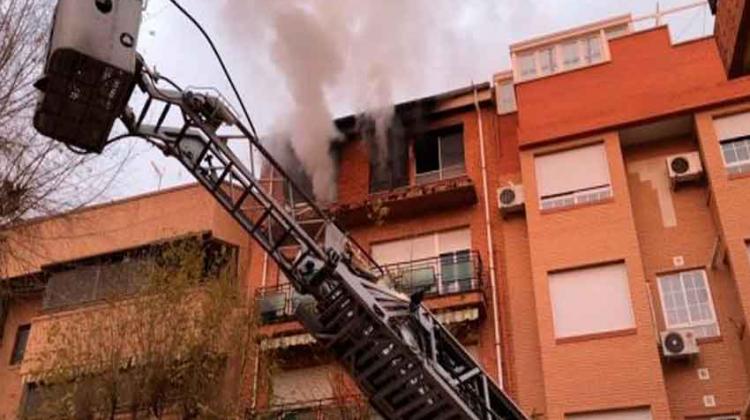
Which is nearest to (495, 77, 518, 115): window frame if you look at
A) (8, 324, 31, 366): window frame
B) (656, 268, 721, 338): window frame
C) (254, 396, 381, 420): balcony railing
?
(656, 268, 721, 338): window frame

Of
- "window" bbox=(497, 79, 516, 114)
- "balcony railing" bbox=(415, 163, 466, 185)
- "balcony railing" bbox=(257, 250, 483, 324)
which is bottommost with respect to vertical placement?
"balcony railing" bbox=(257, 250, 483, 324)

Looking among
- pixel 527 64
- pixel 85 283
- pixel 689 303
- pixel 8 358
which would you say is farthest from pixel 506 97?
pixel 8 358

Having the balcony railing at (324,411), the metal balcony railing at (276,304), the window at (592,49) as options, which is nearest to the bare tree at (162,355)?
the balcony railing at (324,411)

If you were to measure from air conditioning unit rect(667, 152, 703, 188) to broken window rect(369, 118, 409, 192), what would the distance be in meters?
5.90

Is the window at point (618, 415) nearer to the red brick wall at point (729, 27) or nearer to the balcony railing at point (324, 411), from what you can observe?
the balcony railing at point (324, 411)

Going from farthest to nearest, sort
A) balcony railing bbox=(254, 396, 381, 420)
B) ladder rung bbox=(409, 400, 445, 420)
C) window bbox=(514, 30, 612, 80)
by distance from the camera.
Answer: window bbox=(514, 30, 612, 80) → balcony railing bbox=(254, 396, 381, 420) → ladder rung bbox=(409, 400, 445, 420)

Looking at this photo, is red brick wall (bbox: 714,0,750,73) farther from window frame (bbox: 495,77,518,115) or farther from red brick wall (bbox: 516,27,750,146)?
window frame (bbox: 495,77,518,115)

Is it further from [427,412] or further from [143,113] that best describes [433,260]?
[143,113]

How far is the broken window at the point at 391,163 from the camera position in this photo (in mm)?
19000

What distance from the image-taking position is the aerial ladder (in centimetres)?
698

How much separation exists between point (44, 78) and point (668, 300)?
39.7ft

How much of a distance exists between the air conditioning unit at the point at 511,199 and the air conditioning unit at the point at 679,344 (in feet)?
13.4

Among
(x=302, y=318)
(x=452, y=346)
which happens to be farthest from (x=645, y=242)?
(x=302, y=318)

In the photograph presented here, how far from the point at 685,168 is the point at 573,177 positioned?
85.4 inches
